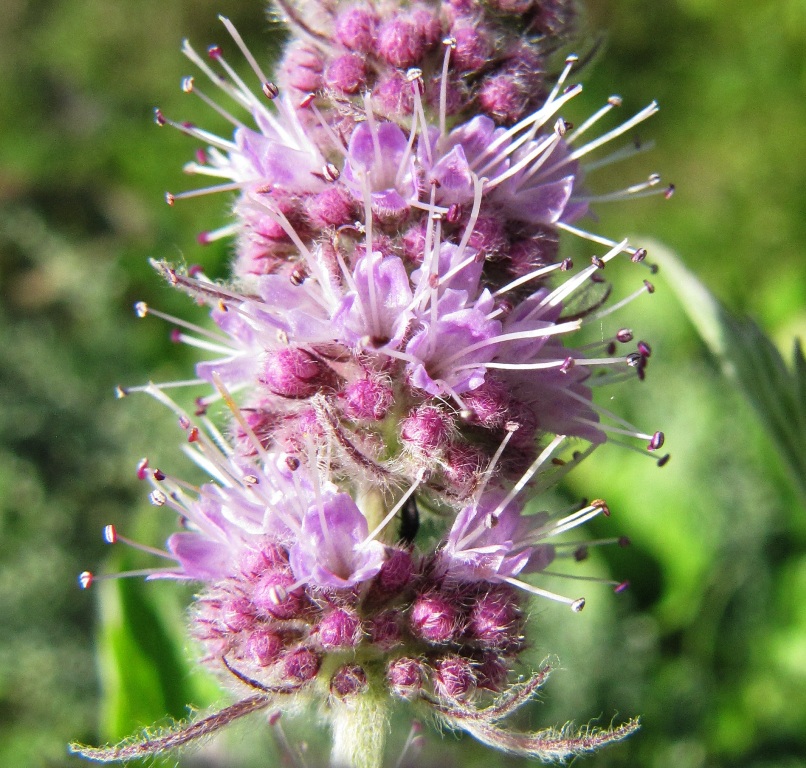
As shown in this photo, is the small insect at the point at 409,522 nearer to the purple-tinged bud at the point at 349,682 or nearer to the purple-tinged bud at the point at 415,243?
the purple-tinged bud at the point at 349,682

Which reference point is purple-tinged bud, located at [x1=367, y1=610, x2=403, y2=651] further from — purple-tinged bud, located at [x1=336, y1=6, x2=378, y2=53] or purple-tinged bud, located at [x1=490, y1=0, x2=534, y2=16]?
purple-tinged bud, located at [x1=490, y1=0, x2=534, y2=16]

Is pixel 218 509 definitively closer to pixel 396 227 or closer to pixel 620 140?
pixel 396 227

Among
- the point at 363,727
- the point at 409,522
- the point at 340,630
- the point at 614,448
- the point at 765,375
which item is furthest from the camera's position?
the point at 614,448

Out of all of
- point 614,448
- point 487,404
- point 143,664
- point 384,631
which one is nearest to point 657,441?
point 487,404

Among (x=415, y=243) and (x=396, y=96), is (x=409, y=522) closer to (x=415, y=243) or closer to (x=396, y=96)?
(x=415, y=243)

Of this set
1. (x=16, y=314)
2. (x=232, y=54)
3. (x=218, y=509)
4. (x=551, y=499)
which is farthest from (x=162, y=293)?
(x=232, y=54)

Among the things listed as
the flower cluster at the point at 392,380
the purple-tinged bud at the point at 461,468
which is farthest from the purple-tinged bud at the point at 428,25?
the purple-tinged bud at the point at 461,468

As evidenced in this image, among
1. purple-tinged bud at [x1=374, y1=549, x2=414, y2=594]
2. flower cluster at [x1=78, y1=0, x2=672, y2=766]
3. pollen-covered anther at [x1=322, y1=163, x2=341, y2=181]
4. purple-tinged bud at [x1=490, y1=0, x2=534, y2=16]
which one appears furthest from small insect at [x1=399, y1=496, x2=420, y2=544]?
purple-tinged bud at [x1=490, y1=0, x2=534, y2=16]
